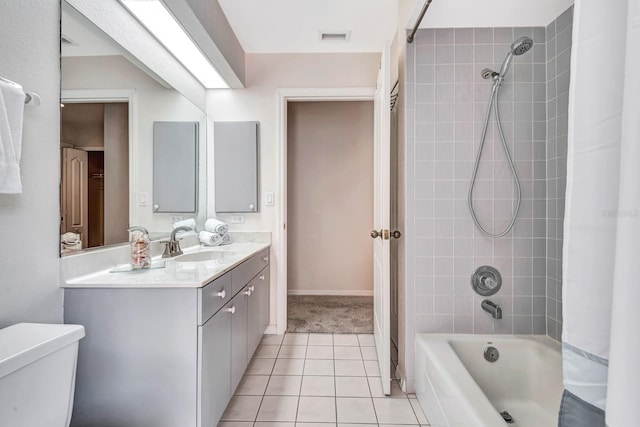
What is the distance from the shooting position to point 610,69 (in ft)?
1.60

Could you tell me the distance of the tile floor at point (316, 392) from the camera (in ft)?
5.47

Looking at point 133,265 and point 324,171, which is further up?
point 324,171

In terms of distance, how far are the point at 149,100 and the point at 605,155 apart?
7.16 ft

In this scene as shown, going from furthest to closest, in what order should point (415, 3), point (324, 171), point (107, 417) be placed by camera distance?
point (324, 171) < point (415, 3) < point (107, 417)

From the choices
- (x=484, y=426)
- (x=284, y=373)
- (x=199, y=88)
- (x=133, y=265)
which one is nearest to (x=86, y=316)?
(x=133, y=265)

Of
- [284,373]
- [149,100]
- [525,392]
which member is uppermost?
[149,100]

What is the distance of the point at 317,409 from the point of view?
175 cm

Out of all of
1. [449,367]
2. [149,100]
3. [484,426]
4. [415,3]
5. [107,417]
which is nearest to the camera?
[484,426]

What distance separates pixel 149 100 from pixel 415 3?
1.62 m

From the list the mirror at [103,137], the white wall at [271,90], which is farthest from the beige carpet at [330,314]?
the mirror at [103,137]

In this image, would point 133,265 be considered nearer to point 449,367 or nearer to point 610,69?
point 449,367

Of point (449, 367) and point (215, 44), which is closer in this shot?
point (449, 367)

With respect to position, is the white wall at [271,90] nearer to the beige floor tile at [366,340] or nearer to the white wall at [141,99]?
the white wall at [141,99]

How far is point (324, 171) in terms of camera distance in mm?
4090
